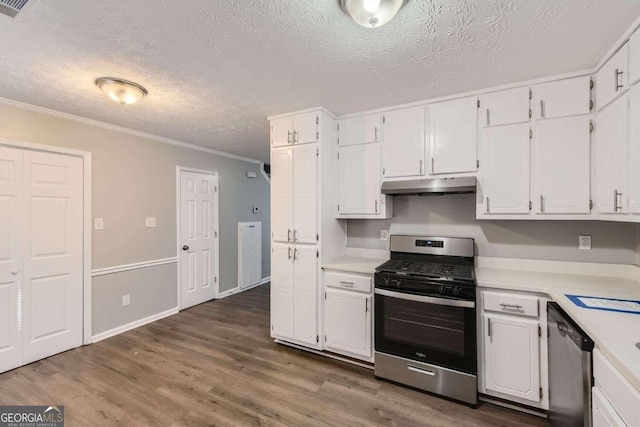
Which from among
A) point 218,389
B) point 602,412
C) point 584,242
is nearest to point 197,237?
point 218,389

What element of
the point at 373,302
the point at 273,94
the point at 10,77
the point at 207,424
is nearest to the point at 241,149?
the point at 273,94

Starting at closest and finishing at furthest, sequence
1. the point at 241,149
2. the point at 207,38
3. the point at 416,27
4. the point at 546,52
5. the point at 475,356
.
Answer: the point at 416,27 < the point at 207,38 < the point at 546,52 < the point at 475,356 < the point at 241,149

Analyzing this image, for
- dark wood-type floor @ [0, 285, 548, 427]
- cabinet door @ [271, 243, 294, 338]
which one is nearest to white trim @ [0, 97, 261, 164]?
cabinet door @ [271, 243, 294, 338]

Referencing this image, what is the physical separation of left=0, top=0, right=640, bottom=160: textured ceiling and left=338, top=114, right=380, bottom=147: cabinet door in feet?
0.91

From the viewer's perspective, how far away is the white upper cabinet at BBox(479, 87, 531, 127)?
2248mm

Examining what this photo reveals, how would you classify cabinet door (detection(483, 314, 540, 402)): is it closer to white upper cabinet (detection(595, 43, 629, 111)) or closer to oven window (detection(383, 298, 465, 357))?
oven window (detection(383, 298, 465, 357))

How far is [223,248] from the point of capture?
15.7ft

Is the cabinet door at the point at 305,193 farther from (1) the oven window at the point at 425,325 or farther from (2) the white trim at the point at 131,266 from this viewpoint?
(2) the white trim at the point at 131,266

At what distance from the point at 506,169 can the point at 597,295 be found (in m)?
1.06

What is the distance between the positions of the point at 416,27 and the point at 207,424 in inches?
111

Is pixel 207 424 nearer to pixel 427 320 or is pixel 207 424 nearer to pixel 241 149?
pixel 427 320

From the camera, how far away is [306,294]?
113 inches

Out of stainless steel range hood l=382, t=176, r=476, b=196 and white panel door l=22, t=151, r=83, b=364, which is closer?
stainless steel range hood l=382, t=176, r=476, b=196

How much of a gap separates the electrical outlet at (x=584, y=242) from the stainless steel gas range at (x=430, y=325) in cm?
80
